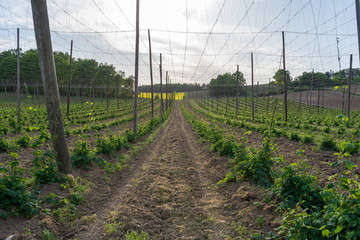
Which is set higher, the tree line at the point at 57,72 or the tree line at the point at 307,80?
the tree line at the point at 57,72

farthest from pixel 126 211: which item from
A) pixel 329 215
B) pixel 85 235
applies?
pixel 329 215

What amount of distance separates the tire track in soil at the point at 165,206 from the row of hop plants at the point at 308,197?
39.6 inches

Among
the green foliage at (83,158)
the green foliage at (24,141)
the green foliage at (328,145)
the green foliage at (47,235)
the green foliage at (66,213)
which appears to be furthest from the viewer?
the green foliage at (328,145)

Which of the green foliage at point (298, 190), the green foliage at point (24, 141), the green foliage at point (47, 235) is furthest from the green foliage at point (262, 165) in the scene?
the green foliage at point (24, 141)

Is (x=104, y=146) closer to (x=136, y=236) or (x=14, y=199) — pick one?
(x=14, y=199)

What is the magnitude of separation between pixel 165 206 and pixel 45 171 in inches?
106

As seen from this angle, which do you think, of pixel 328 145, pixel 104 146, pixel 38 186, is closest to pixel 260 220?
pixel 38 186

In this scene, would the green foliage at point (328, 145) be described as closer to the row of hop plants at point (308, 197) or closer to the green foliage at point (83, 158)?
the row of hop plants at point (308, 197)

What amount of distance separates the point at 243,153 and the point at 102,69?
5932 centimetres

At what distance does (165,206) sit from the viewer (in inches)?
185

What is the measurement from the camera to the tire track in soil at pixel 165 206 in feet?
12.6

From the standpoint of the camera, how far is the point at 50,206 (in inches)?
167

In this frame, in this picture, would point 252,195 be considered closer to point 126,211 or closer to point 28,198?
point 126,211

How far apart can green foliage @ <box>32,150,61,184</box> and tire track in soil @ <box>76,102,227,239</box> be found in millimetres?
1332
